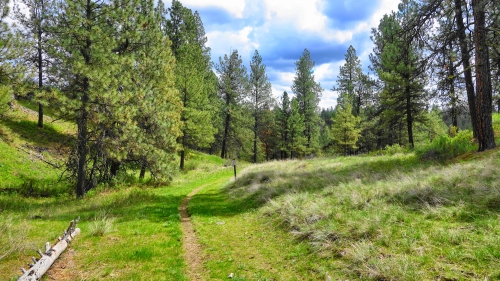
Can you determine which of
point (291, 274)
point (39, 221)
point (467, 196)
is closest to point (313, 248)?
point (291, 274)

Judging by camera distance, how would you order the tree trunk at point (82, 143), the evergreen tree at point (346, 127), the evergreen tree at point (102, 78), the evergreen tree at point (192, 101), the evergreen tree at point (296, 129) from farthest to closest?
the evergreen tree at point (296, 129) → the evergreen tree at point (346, 127) → the evergreen tree at point (192, 101) → the tree trunk at point (82, 143) → the evergreen tree at point (102, 78)

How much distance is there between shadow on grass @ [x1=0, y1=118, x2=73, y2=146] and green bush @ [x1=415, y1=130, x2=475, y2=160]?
26.0m

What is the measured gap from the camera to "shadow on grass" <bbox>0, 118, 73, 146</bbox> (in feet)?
74.2

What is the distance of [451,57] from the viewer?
12102 mm

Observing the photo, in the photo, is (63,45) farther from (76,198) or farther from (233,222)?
(233,222)

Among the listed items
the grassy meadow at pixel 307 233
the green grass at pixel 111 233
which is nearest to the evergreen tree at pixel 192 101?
the green grass at pixel 111 233

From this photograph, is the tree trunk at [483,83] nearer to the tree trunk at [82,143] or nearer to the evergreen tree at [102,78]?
the evergreen tree at [102,78]

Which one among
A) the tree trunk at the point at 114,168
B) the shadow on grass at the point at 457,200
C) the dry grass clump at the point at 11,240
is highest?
the tree trunk at the point at 114,168

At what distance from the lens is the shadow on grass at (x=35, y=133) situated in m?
22.6

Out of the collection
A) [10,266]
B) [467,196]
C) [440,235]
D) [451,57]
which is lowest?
[10,266]

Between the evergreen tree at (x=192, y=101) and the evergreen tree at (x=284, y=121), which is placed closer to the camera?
the evergreen tree at (x=192, y=101)

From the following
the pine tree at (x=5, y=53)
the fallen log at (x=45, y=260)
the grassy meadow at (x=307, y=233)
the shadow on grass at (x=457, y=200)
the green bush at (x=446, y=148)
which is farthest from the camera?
the green bush at (x=446, y=148)

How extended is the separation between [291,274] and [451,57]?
40.2ft

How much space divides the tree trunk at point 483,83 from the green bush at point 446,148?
47.0 inches
